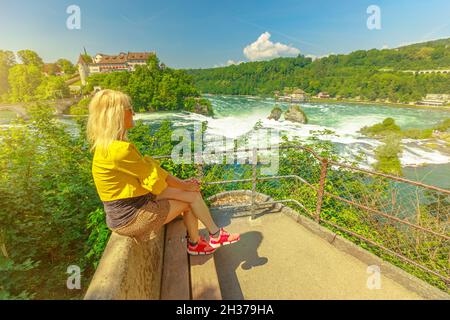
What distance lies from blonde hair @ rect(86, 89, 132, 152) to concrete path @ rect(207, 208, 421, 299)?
6.50ft

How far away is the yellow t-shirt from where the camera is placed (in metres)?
1.75

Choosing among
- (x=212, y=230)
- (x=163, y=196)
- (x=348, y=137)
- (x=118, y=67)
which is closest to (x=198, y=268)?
(x=212, y=230)

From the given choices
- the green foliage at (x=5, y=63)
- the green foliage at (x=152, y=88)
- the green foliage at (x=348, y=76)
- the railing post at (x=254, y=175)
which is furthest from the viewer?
the green foliage at (x=348, y=76)

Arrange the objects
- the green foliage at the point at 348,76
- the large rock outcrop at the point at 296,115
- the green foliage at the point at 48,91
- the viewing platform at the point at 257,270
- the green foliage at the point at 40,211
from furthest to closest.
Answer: the green foliage at the point at 348,76, the large rock outcrop at the point at 296,115, the green foliage at the point at 48,91, the green foliage at the point at 40,211, the viewing platform at the point at 257,270

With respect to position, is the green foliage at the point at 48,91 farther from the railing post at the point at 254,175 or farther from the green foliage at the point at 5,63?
the railing post at the point at 254,175

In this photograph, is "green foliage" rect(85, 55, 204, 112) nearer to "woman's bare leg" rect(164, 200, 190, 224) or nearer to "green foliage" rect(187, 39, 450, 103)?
"woman's bare leg" rect(164, 200, 190, 224)

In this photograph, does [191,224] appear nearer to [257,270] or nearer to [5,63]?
[257,270]

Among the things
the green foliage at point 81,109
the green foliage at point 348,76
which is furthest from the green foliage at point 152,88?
the green foliage at point 348,76

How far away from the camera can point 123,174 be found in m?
1.84

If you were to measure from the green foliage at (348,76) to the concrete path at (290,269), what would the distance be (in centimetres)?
7610

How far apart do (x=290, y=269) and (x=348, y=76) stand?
93.6 metres

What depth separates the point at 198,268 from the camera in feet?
7.76

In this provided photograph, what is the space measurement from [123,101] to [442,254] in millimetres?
5888

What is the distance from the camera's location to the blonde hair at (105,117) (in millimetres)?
1749
